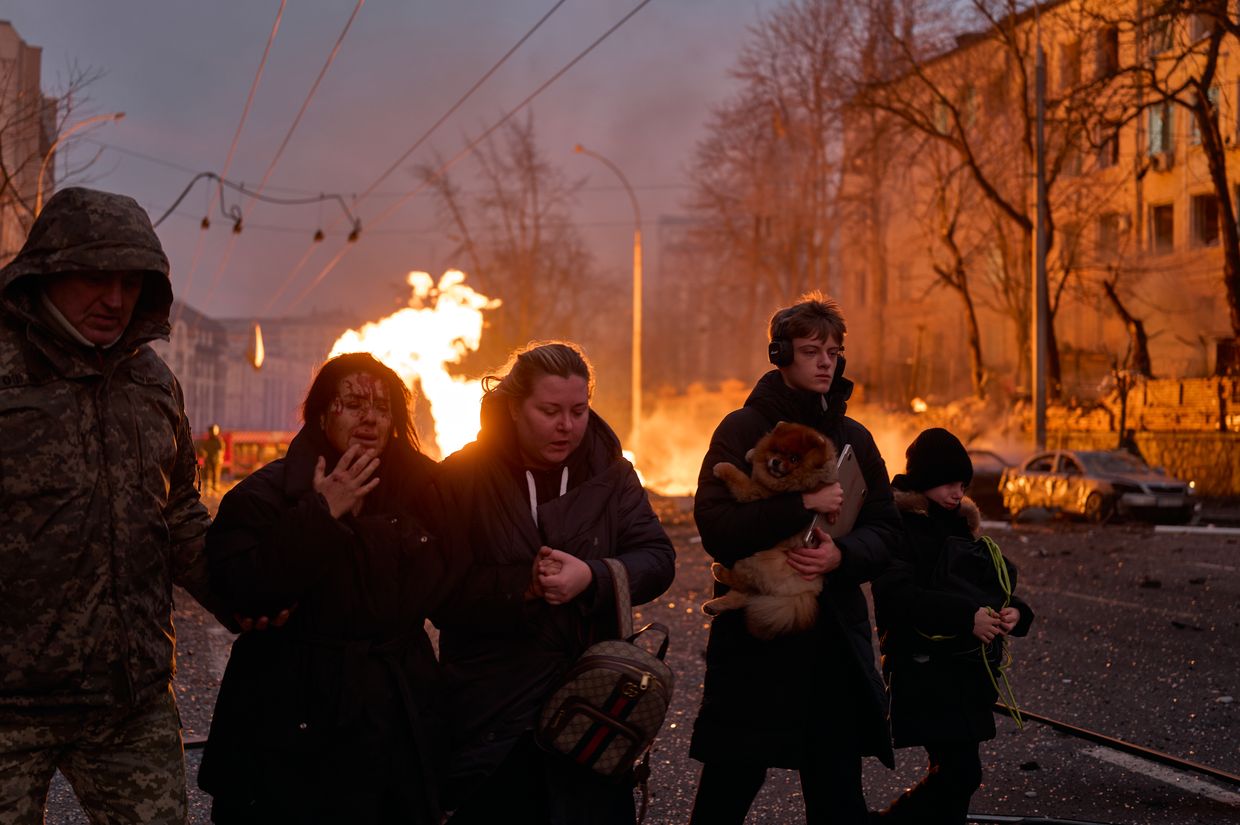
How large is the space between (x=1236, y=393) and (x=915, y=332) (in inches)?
1034

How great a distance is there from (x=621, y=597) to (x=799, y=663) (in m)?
0.82

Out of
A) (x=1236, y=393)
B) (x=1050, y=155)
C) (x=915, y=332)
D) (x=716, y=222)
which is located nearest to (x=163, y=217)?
(x=1236, y=393)

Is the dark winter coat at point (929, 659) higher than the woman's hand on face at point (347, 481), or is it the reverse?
the woman's hand on face at point (347, 481)

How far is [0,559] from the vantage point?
296cm

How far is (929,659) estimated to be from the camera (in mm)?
4473

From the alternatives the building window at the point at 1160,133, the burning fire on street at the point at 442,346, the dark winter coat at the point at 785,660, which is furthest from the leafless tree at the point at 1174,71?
the dark winter coat at the point at 785,660

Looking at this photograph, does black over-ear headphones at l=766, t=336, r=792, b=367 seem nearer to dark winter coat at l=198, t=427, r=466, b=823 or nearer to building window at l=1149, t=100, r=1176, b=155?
dark winter coat at l=198, t=427, r=466, b=823

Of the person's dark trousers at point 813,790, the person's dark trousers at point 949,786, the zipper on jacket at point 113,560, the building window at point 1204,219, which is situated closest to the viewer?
the zipper on jacket at point 113,560

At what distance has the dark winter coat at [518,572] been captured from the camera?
3.42 metres

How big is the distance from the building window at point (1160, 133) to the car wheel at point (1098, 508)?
23.7 m

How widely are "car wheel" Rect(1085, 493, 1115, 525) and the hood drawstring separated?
69.6ft

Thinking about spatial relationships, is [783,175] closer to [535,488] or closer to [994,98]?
[994,98]

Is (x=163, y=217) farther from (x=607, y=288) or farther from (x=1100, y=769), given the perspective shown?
(x=607, y=288)

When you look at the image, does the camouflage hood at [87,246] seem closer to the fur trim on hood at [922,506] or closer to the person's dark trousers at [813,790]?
the person's dark trousers at [813,790]
